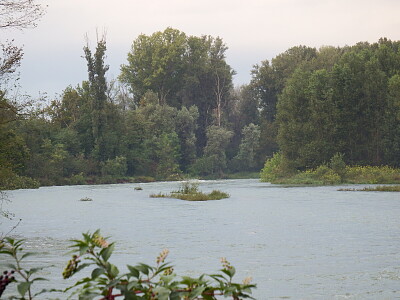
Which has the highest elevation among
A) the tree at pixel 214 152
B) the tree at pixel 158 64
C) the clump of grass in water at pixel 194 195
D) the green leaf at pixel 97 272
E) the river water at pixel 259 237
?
the tree at pixel 158 64

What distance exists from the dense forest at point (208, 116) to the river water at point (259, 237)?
1656 cm

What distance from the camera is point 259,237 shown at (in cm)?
2206

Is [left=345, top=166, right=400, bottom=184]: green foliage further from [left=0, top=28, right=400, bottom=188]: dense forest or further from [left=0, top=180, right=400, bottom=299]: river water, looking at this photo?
[left=0, top=180, right=400, bottom=299]: river water

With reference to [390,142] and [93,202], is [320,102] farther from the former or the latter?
[93,202]

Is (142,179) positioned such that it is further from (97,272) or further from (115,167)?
(97,272)

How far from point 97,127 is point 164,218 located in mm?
51138

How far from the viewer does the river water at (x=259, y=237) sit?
1366 centimetres

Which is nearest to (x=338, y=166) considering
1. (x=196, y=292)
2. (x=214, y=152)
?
(x=214, y=152)

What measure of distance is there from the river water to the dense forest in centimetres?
1656

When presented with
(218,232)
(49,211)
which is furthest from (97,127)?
(218,232)

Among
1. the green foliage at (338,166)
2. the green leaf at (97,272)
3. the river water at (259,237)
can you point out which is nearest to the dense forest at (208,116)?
the green foliage at (338,166)

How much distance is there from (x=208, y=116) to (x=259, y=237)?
7751 cm

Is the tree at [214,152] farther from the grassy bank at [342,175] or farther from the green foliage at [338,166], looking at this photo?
the green foliage at [338,166]

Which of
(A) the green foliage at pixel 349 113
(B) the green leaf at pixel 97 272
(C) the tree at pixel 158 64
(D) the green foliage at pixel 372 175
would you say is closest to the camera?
(B) the green leaf at pixel 97 272
